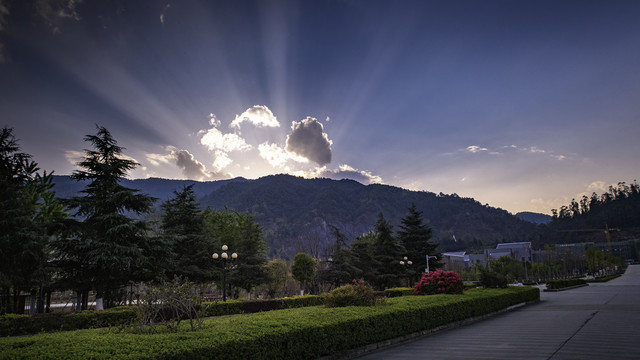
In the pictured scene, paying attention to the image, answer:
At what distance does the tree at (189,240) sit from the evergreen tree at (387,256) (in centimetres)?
1627

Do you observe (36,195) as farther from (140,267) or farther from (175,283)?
(175,283)

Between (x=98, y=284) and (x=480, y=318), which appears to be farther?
(x=98, y=284)

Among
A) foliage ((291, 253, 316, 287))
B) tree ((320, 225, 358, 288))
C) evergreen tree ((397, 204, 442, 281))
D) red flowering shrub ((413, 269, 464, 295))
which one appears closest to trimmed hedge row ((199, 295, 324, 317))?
red flowering shrub ((413, 269, 464, 295))

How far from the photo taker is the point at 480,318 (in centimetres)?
1355

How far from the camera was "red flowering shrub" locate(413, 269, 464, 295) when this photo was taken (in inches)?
625

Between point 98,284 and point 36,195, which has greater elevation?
point 36,195

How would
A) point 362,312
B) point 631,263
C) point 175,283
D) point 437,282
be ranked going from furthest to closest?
point 631,263 → point 437,282 → point 362,312 → point 175,283

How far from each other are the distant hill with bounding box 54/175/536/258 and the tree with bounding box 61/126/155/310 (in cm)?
10897

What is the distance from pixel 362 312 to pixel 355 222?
482ft

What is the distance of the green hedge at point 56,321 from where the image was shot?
42.9 ft

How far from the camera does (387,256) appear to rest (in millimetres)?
34906

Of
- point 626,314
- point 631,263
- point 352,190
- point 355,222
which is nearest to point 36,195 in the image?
point 626,314

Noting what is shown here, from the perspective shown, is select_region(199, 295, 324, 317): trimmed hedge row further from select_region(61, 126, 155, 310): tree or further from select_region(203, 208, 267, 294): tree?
select_region(203, 208, 267, 294): tree

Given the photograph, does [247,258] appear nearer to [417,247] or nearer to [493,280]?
[417,247]
